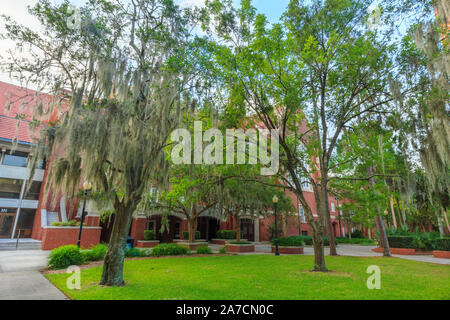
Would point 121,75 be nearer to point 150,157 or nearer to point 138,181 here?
point 150,157

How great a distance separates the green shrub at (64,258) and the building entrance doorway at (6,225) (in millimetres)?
16460

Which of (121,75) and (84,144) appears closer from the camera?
(84,144)

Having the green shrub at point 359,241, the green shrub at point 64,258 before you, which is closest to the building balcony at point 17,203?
the green shrub at point 64,258

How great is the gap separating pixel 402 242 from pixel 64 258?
2189 cm

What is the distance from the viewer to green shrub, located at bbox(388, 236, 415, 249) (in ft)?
57.8

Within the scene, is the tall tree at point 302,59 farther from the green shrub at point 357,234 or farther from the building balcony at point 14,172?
the green shrub at point 357,234

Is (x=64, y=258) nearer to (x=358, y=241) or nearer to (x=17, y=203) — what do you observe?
(x=17, y=203)

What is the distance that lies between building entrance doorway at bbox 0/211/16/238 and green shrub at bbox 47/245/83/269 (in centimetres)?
1646

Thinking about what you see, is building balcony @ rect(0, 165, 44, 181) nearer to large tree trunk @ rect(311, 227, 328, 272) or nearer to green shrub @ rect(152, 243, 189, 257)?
green shrub @ rect(152, 243, 189, 257)

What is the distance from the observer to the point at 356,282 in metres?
7.14

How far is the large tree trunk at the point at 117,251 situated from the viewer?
21.4ft
